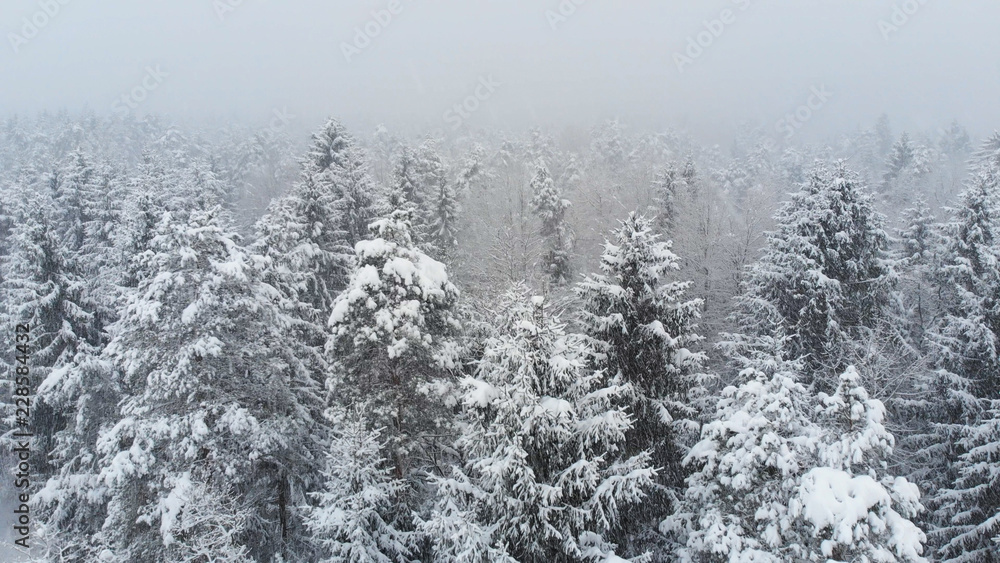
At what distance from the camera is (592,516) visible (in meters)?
11.0

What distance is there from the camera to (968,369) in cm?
1770

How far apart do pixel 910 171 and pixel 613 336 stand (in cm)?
5820

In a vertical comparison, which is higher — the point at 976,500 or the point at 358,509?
the point at 358,509

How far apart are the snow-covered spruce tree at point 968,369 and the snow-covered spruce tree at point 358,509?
54.4 feet

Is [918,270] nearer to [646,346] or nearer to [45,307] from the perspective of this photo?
[646,346]

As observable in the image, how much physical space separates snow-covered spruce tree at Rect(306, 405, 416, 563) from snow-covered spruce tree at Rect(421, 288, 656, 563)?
2.01m

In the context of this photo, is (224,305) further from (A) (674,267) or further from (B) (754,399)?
(B) (754,399)

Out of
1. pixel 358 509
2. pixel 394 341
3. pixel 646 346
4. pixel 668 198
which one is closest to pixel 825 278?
pixel 646 346

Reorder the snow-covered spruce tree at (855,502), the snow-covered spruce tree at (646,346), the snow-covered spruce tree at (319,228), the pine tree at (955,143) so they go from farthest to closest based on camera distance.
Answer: the pine tree at (955,143) → the snow-covered spruce tree at (319,228) → the snow-covered spruce tree at (646,346) → the snow-covered spruce tree at (855,502)

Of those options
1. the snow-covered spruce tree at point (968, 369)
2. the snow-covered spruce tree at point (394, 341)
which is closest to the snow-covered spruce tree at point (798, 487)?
the snow-covered spruce tree at point (394, 341)

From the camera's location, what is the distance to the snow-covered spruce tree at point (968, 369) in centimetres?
1592

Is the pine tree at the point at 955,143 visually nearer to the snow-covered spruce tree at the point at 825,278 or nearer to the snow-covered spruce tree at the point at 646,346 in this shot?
the snow-covered spruce tree at the point at 825,278

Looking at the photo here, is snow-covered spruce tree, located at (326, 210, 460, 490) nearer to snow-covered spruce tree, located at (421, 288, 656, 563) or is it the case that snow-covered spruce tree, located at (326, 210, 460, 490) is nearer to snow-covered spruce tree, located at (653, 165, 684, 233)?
snow-covered spruce tree, located at (421, 288, 656, 563)

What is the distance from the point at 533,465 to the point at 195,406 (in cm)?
946
